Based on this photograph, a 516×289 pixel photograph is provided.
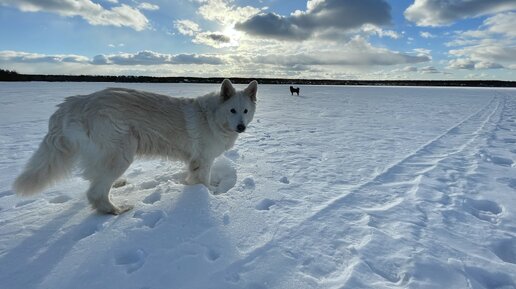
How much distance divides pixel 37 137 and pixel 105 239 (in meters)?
6.33

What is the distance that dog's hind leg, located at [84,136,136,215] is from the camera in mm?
3480

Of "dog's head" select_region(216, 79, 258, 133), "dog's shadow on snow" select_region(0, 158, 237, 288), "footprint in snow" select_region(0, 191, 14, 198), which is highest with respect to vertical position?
"dog's head" select_region(216, 79, 258, 133)

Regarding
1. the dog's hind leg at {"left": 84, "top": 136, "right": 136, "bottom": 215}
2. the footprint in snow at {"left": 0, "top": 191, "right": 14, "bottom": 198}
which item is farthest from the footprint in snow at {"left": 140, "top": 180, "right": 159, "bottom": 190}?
the footprint in snow at {"left": 0, "top": 191, "right": 14, "bottom": 198}

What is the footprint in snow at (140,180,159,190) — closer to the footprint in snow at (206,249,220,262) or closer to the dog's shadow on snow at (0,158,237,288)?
the dog's shadow on snow at (0,158,237,288)

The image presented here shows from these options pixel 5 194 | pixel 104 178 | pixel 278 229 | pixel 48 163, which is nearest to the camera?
pixel 278 229

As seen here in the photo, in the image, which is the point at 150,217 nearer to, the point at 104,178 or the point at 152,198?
the point at 152,198

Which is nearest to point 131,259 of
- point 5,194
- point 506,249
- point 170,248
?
point 170,248

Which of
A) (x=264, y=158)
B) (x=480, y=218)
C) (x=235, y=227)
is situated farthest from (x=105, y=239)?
(x=480, y=218)

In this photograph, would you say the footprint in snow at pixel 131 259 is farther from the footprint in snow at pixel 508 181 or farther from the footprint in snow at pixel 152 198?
the footprint in snow at pixel 508 181

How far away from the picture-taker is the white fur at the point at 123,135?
335cm

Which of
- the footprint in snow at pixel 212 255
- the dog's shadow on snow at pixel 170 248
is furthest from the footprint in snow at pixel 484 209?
the footprint in snow at pixel 212 255

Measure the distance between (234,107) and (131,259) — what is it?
2.80 meters

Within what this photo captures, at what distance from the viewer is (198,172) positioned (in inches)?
178

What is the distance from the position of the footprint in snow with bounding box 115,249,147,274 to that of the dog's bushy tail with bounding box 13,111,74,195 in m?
1.43
